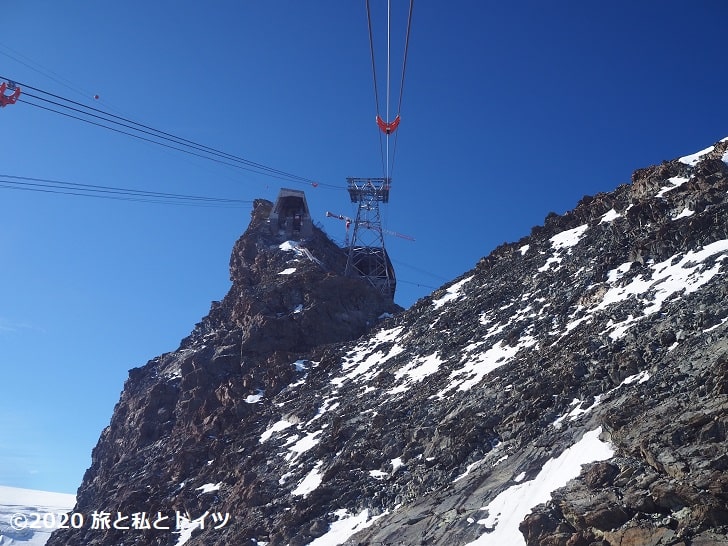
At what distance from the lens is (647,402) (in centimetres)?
2297

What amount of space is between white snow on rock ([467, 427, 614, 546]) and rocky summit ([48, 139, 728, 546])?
9cm

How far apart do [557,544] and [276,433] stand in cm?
3174

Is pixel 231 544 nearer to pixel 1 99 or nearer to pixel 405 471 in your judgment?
pixel 405 471

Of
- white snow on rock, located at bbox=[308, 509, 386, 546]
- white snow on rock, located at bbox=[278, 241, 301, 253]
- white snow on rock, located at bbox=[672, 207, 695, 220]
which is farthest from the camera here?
white snow on rock, located at bbox=[278, 241, 301, 253]

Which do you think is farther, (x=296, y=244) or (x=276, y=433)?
(x=296, y=244)

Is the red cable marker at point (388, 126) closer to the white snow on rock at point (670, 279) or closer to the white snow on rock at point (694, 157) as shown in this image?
the white snow on rock at point (670, 279)

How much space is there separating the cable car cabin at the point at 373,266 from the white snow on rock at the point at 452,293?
45.1 ft

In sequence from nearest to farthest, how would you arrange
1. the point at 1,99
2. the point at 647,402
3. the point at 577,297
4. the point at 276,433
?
the point at 1,99 < the point at 647,402 < the point at 577,297 < the point at 276,433

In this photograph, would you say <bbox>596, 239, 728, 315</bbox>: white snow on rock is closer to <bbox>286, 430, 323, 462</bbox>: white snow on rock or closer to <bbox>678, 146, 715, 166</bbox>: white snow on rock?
<bbox>678, 146, 715, 166</bbox>: white snow on rock

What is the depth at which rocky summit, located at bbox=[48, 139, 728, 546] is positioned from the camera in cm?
2017

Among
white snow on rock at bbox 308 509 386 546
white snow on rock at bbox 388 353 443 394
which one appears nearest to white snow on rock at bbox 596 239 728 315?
white snow on rock at bbox 388 353 443 394

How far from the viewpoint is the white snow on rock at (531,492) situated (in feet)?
70.0

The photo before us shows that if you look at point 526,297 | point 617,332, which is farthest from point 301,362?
point 617,332

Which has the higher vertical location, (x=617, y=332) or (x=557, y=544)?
(x=617, y=332)
